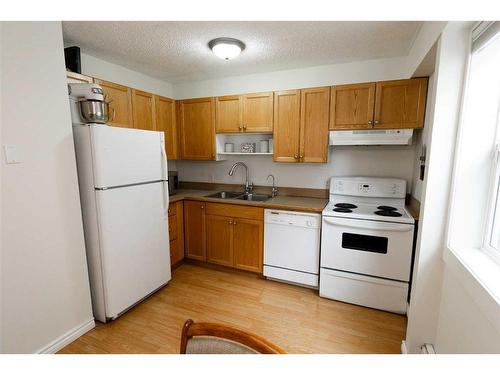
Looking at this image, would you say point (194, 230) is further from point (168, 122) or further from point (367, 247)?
point (367, 247)

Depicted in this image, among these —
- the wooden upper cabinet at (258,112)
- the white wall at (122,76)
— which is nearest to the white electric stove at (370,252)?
the wooden upper cabinet at (258,112)

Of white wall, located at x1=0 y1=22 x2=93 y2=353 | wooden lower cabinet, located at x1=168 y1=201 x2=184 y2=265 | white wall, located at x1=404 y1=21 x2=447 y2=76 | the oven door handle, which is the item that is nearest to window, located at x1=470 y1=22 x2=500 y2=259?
white wall, located at x1=404 y1=21 x2=447 y2=76

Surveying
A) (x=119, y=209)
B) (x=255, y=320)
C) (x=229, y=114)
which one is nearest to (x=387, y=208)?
(x=255, y=320)

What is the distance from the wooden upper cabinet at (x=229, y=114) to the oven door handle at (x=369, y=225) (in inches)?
59.6

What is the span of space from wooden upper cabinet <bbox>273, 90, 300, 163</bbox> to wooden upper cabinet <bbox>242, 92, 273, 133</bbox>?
0.24 ft

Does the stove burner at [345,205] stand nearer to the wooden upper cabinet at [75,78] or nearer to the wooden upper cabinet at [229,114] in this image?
the wooden upper cabinet at [229,114]

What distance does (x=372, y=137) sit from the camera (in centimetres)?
231

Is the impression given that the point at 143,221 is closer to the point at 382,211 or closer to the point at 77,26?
the point at 77,26

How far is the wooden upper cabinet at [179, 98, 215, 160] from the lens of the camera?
2998mm

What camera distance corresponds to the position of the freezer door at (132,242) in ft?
6.13

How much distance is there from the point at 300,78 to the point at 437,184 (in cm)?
191

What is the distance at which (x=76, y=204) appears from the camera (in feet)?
5.81
